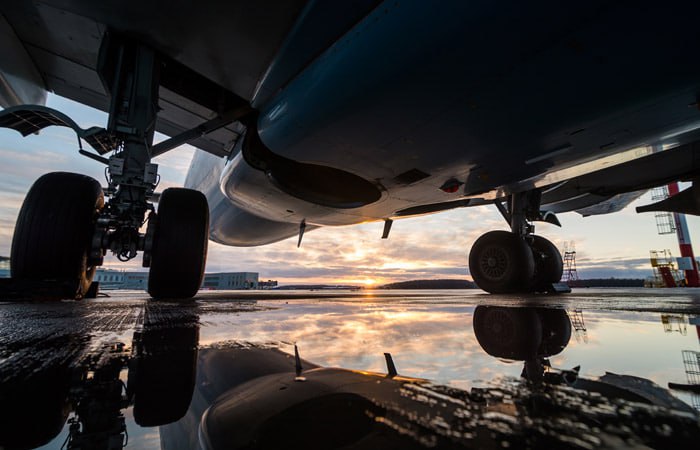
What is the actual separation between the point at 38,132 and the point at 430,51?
3.22m

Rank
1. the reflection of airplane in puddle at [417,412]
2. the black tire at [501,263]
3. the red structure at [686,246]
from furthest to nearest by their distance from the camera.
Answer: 1. the red structure at [686,246]
2. the black tire at [501,263]
3. the reflection of airplane in puddle at [417,412]

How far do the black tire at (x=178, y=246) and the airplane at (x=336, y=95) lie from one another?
0.04 ft

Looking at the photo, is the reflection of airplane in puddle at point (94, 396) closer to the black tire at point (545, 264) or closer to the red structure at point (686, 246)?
the black tire at point (545, 264)

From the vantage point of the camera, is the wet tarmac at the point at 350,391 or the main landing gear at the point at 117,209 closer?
the wet tarmac at the point at 350,391

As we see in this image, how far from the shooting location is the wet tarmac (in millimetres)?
358

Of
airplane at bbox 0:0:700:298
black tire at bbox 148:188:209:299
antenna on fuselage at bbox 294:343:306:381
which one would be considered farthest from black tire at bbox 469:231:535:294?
antenna on fuselage at bbox 294:343:306:381

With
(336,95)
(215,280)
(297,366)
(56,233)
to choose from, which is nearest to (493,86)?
(336,95)

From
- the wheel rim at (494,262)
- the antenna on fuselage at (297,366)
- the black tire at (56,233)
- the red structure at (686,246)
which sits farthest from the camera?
the red structure at (686,246)

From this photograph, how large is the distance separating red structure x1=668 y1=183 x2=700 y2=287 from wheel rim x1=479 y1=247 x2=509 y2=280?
17.4 metres

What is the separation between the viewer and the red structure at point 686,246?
15959 millimetres

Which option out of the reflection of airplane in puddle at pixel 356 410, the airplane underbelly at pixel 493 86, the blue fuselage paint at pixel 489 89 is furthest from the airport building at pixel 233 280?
the reflection of airplane in puddle at pixel 356 410

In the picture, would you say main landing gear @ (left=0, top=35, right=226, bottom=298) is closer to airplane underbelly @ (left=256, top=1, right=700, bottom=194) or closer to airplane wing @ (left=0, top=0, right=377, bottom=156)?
airplane wing @ (left=0, top=0, right=377, bottom=156)

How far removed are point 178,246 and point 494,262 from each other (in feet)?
12.2

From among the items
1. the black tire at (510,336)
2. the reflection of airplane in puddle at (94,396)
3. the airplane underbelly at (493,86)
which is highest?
the airplane underbelly at (493,86)
